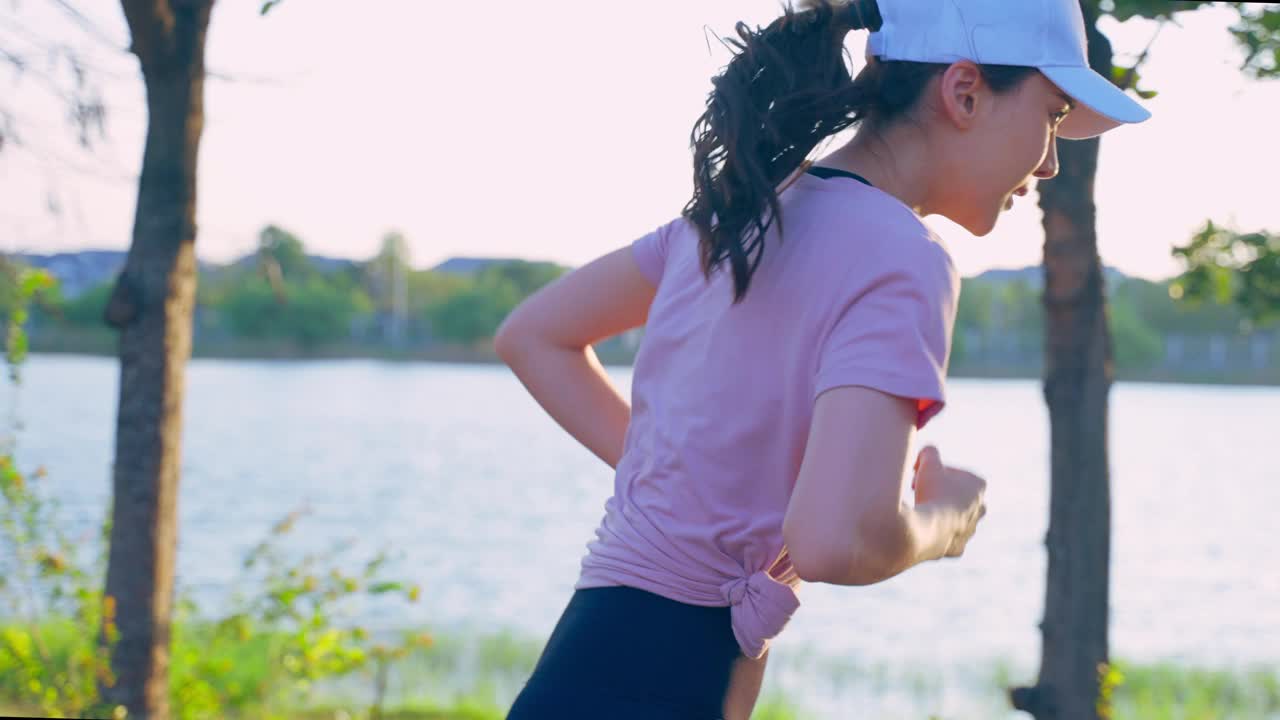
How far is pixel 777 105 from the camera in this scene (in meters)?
1.13

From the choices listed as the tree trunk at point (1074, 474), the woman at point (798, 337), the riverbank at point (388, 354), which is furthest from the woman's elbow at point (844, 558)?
the riverbank at point (388, 354)

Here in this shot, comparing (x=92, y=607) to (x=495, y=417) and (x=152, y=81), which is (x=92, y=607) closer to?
(x=152, y=81)

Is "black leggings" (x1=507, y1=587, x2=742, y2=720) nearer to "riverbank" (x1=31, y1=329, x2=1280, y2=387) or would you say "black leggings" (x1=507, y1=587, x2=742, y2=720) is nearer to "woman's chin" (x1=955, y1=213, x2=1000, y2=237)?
"woman's chin" (x1=955, y1=213, x2=1000, y2=237)

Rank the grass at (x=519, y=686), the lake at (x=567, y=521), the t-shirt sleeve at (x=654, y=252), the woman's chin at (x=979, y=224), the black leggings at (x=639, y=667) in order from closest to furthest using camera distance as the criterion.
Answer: the black leggings at (x=639, y=667) < the woman's chin at (x=979, y=224) < the t-shirt sleeve at (x=654, y=252) < the grass at (x=519, y=686) < the lake at (x=567, y=521)

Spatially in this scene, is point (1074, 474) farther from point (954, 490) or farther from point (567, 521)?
point (567, 521)

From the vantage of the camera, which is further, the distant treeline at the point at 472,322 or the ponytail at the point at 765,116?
the distant treeline at the point at 472,322

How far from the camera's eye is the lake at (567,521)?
402 inches

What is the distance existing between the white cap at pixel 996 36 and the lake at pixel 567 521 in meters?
0.32

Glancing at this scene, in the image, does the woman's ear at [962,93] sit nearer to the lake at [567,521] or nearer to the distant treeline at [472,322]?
the lake at [567,521]

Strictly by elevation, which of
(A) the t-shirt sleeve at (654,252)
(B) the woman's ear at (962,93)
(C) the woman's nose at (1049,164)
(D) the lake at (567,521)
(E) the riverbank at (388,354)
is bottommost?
(D) the lake at (567,521)

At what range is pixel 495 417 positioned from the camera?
1404 inches

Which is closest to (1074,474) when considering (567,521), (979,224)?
(979,224)

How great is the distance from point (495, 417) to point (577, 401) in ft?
113

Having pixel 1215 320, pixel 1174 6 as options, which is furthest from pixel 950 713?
pixel 1215 320
